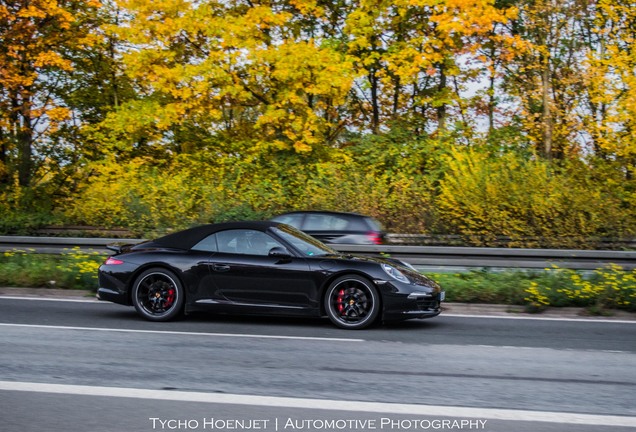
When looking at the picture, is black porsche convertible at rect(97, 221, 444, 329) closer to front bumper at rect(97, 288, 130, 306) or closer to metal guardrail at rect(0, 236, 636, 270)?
front bumper at rect(97, 288, 130, 306)

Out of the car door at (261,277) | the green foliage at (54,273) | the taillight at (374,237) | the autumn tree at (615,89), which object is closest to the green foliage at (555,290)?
the taillight at (374,237)

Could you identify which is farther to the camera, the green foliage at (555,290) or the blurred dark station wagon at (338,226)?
the blurred dark station wagon at (338,226)

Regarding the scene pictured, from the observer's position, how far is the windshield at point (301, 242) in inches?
376

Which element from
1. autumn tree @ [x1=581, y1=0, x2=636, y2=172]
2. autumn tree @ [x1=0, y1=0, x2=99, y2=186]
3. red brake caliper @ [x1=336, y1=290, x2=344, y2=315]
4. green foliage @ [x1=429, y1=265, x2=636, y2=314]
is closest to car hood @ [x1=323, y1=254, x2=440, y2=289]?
red brake caliper @ [x1=336, y1=290, x2=344, y2=315]

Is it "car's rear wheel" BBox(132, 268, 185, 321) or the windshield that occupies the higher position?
the windshield

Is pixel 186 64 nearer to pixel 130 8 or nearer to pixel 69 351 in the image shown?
pixel 130 8

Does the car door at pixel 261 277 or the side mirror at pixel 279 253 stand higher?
the side mirror at pixel 279 253

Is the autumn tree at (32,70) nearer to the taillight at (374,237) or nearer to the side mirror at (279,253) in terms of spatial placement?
the taillight at (374,237)

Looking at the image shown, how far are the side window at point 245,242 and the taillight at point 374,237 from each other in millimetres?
5497

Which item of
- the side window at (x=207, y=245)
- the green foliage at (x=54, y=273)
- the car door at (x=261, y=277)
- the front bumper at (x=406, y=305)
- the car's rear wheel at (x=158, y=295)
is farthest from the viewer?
the green foliage at (x=54, y=273)

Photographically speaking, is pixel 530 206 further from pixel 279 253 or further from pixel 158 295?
pixel 158 295

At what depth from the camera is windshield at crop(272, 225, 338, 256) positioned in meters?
9.56

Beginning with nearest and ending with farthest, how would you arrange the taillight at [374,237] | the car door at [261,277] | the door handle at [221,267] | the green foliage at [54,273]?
the car door at [261,277] → the door handle at [221,267] → the green foliage at [54,273] → the taillight at [374,237]

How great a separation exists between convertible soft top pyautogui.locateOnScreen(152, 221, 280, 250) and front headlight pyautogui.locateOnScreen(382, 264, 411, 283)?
1595 millimetres
